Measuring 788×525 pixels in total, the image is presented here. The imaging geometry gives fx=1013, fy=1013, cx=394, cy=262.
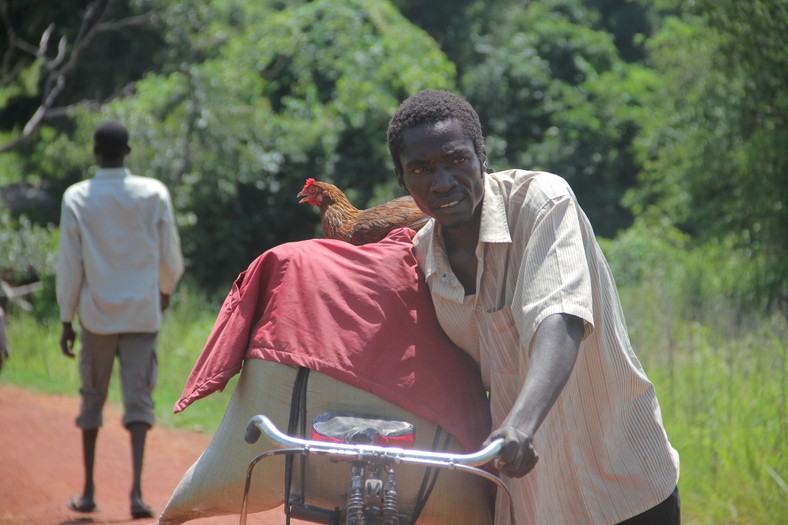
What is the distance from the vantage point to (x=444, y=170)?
2.42 metres

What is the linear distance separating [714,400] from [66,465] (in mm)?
4388

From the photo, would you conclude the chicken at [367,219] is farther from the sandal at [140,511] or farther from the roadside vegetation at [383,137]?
the roadside vegetation at [383,137]

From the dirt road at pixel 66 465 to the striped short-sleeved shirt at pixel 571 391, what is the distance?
8.77 feet

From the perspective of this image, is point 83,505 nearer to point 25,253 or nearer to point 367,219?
point 367,219

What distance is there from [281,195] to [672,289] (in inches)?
260

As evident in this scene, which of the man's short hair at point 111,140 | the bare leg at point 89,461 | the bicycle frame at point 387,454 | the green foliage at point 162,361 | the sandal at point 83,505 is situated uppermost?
the man's short hair at point 111,140

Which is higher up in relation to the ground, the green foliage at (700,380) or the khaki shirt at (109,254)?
the khaki shirt at (109,254)

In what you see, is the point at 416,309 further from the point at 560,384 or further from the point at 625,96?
the point at 625,96

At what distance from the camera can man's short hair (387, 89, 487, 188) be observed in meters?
2.43

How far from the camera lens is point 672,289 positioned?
29.7 ft

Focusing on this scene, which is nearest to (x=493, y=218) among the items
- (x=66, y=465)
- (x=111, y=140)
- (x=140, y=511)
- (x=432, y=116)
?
(x=432, y=116)

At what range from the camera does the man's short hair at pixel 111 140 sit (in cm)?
589

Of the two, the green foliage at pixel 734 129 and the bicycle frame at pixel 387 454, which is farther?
the green foliage at pixel 734 129

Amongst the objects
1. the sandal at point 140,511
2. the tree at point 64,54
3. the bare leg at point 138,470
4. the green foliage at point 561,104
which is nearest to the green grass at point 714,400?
the bare leg at point 138,470
